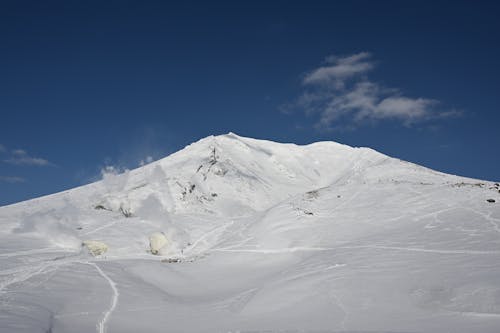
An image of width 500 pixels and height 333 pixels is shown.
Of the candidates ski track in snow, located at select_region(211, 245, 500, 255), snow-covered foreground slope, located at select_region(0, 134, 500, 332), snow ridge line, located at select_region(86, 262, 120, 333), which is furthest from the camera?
ski track in snow, located at select_region(211, 245, 500, 255)

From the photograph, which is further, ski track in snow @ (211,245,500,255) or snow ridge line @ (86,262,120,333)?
ski track in snow @ (211,245,500,255)

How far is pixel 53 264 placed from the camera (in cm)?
2123

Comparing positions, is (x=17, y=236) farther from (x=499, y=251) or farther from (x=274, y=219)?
(x=499, y=251)

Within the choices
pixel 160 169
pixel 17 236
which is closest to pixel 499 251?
pixel 17 236

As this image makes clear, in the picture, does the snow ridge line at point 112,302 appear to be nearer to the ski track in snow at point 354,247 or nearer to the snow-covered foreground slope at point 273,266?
the snow-covered foreground slope at point 273,266

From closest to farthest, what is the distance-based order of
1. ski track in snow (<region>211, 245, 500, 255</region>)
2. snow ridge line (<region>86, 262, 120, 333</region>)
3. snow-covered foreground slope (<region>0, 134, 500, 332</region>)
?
snow ridge line (<region>86, 262, 120, 333</region>) < snow-covered foreground slope (<region>0, 134, 500, 332</region>) < ski track in snow (<region>211, 245, 500, 255</region>)

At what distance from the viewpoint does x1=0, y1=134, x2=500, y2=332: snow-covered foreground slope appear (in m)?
12.5

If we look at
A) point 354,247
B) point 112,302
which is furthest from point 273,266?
point 112,302

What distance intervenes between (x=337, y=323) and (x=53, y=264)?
15248mm

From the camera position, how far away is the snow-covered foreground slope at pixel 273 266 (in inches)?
494

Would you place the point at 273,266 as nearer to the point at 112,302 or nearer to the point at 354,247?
the point at 354,247

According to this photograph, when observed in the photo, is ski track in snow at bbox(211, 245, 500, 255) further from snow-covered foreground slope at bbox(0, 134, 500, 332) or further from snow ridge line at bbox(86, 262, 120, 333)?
snow ridge line at bbox(86, 262, 120, 333)

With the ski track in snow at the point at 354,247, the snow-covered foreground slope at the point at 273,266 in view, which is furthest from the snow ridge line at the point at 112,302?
the ski track in snow at the point at 354,247

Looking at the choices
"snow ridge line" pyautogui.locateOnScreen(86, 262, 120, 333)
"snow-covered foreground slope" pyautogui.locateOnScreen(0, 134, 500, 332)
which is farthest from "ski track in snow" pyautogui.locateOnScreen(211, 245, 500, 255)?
"snow ridge line" pyautogui.locateOnScreen(86, 262, 120, 333)
